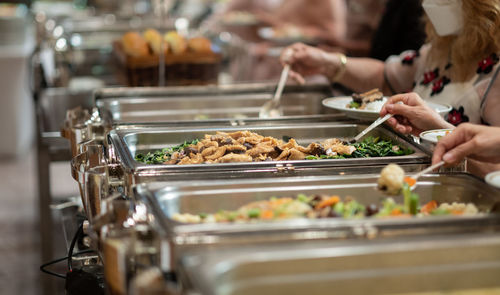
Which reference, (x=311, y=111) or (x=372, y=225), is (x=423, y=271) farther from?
(x=311, y=111)

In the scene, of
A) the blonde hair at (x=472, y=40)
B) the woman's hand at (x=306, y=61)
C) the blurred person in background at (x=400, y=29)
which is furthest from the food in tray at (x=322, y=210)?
the blurred person in background at (x=400, y=29)

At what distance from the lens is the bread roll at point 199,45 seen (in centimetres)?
299

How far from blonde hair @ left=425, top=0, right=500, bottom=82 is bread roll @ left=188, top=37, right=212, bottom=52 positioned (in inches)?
47.9

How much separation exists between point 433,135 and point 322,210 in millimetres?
483

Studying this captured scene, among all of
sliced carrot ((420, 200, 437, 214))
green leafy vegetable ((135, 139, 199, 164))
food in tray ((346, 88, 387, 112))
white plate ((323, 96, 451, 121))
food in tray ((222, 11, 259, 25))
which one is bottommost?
sliced carrot ((420, 200, 437, 214))

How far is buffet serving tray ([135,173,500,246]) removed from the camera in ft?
3.33

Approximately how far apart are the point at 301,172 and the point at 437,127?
412mm

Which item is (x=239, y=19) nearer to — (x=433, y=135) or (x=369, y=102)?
(x=369, y=102)

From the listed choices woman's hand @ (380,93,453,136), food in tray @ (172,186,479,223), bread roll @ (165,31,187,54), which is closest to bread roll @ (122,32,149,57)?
bread roll @ (165,31,187,54)

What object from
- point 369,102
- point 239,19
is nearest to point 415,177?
point 369,102

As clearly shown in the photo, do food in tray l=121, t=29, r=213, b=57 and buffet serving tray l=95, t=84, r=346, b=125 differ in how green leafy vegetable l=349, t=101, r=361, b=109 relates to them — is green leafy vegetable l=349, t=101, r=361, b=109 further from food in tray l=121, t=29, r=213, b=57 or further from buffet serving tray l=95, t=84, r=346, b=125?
food in tray l=121, t=29, r=213, b=57

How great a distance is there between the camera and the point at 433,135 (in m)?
1.52

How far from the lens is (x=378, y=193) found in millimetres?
1294

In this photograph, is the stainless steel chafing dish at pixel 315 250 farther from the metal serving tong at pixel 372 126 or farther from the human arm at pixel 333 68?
the human arm at pixel 333 68
